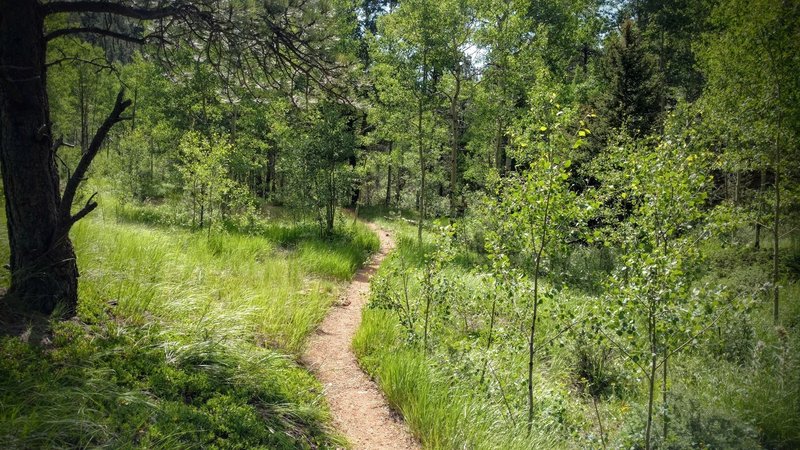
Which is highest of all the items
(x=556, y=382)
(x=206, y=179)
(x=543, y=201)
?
(x=206, y=179)

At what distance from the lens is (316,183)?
1243cm

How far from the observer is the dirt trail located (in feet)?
13.1

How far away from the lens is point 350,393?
4672 millimetres

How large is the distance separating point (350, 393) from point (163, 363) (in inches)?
81.1

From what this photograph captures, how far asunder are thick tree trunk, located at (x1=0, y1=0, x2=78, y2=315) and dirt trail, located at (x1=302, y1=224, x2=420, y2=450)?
9.01 feet

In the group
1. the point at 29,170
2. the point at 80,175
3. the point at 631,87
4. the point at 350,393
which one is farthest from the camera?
the point at 631,87

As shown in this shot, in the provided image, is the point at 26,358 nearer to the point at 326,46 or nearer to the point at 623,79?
the point at 326,46

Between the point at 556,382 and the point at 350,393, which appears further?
the point at 350,393

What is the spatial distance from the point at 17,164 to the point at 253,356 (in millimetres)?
2755

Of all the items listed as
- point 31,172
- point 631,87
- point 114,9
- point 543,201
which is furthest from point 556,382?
point 631,87

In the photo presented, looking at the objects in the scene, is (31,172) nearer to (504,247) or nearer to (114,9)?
(114,9)

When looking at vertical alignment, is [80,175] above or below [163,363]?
above

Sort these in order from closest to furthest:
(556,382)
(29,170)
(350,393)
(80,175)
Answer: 1. (29,170)
2. (80,175)
3. (556,382)
4. (350,393)

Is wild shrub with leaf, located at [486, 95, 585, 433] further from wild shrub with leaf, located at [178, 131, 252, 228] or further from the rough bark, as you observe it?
wild shrub with leaf, located at [178, 131, 252, 228]
